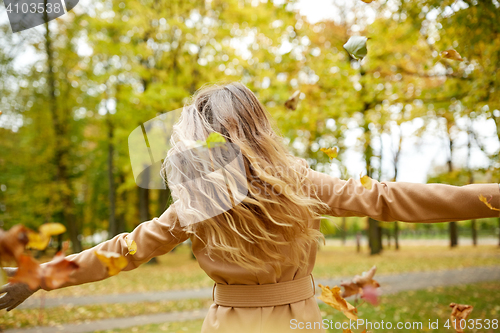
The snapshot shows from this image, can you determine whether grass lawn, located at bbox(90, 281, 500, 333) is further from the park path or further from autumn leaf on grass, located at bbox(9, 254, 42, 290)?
autumn leaf on grass, located at bbox(9, 254, 42, 290)

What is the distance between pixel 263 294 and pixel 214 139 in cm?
70

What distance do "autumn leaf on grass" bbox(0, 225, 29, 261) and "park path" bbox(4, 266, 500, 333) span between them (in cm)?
496

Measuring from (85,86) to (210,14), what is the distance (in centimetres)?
588

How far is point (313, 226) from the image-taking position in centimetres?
156

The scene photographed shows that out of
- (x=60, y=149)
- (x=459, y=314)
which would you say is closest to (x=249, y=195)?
(x=459, y=314)

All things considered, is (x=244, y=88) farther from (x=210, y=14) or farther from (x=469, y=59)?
(x=210, y=14)

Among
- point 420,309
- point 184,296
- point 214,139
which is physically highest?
point 214,139

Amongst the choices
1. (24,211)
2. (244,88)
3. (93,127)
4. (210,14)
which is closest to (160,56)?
(210,14)

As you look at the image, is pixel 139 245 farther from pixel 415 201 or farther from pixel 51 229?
pixel 415 201

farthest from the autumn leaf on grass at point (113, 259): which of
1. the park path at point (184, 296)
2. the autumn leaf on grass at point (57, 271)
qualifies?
the park path at point (184, 296)

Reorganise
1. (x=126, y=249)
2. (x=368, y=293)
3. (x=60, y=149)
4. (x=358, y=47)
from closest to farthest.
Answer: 1. (x=126, y=249)
2. (x=358, y=47)
3. (x=368, y=293)
4. (x=60, y=149)

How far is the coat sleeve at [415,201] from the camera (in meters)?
1.31

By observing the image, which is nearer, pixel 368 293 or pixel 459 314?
pixel 459 314

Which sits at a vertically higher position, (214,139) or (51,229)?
(214,139)
